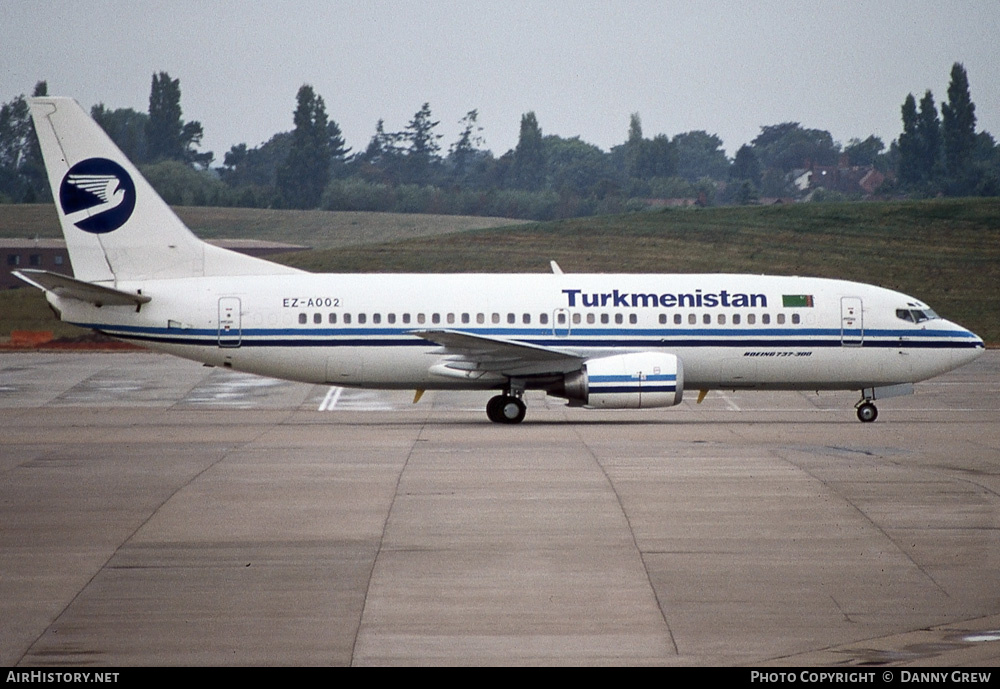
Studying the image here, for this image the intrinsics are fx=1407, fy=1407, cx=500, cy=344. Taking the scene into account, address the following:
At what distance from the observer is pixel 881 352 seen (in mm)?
30469

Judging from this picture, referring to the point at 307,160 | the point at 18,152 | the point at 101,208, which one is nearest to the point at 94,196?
the point at 101,208

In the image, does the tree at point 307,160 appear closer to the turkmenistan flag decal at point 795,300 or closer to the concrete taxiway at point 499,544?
the turkmenistan flag decal at point 795,300

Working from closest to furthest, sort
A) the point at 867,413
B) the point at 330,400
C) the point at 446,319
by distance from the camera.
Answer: the point at 867,413, the point at 446,319, the point at 330,400

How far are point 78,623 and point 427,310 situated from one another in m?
19.2

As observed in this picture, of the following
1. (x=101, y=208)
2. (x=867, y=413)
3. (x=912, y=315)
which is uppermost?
(x=101, y=208)

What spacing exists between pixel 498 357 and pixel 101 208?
900cm

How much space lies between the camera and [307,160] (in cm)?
16312

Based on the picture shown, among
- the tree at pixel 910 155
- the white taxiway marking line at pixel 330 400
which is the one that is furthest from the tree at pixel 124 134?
Result: the white taxiway marking line at pixel 330 400

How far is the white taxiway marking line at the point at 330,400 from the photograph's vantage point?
112ft

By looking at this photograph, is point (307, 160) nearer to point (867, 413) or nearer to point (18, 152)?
point (18, 152)

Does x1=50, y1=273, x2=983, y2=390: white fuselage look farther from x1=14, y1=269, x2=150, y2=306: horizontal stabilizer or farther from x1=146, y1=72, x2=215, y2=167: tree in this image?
x1=146, y1=72, x2=215, y2=167: tree

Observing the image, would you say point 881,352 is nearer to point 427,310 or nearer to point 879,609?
point 427,310

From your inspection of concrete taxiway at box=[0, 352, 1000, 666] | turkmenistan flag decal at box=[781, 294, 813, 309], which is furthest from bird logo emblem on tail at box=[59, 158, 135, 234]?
turkmenistan flag decal at box=[781, 294, 813, 309]

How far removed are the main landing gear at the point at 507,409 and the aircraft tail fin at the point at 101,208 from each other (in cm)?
681
